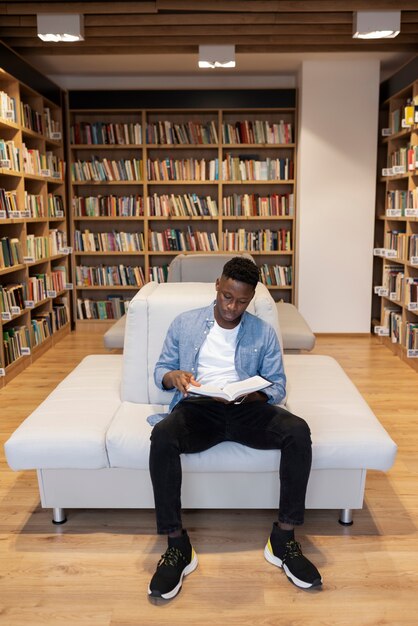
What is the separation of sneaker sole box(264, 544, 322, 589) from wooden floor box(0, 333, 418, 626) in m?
0.02

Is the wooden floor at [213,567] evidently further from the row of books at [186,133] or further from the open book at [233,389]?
the row of books at [186,133]

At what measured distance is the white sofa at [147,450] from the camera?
2.50 meters

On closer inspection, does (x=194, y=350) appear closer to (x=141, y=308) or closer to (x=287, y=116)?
(x=141, y=308)

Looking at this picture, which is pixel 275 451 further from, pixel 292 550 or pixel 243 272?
pixel 243 272

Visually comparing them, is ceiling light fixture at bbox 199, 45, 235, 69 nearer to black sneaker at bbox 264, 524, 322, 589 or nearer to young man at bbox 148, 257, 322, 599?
young man at bbox 148, 257, 322, 599

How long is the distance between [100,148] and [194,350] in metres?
4.93

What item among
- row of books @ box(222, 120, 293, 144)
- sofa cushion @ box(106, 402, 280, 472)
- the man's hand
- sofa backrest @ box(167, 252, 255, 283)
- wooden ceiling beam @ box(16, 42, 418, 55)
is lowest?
sofa cushion @ box(106, 402, 280, 472)

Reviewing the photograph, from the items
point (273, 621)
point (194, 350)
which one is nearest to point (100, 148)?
point (194, 350)

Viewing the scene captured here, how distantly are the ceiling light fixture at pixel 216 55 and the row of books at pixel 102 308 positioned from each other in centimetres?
282

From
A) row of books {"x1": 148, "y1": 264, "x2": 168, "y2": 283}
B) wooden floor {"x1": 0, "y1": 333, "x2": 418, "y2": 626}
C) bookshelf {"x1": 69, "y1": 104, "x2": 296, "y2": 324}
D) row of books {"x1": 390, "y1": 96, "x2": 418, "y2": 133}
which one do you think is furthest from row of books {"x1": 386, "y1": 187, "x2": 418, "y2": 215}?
wooden floor {"x1": 0, "y1": 333, "x2": 418, "y2": 626}

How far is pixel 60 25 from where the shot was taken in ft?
15.9

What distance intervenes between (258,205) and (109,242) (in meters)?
1.74

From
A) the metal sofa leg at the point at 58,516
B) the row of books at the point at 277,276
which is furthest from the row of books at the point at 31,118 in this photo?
the metal sofa leg at the point at 58,516

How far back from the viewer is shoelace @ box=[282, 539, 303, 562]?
229 centimetres
